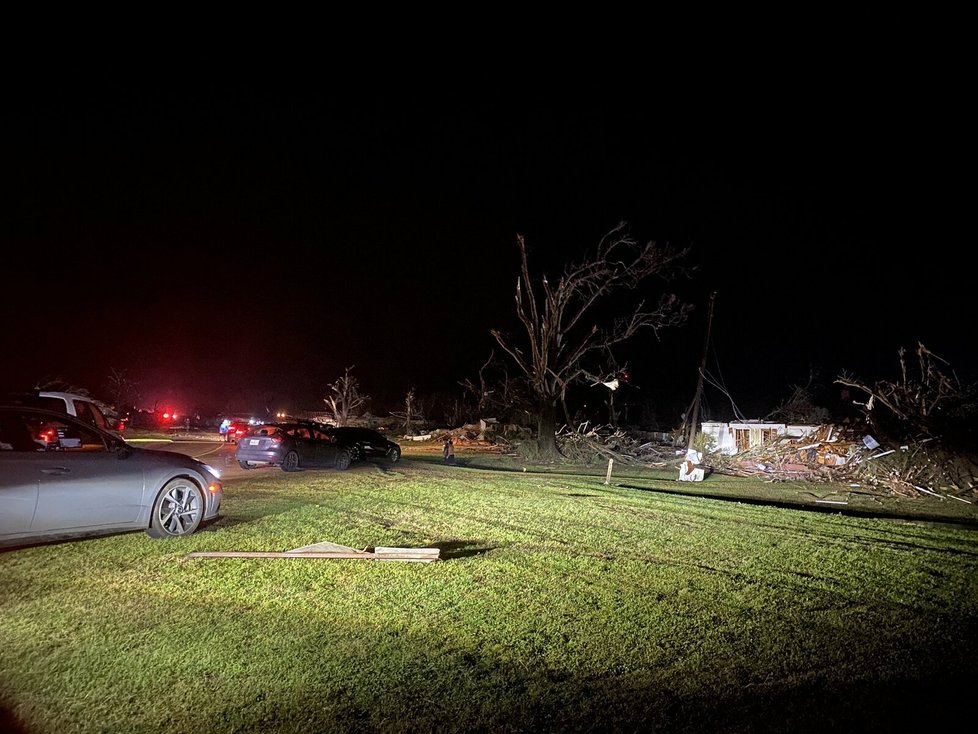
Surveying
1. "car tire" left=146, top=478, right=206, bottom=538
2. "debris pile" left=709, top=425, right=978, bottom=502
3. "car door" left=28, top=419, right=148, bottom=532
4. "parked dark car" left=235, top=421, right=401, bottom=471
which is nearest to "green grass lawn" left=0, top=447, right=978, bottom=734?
"car tire" left=146, top=478, right=206, bottom=538

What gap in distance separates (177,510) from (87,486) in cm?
105

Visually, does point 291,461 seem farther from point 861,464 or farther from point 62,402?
point 861,464

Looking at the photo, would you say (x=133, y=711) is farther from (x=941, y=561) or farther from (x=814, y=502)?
(x=814, y=502)

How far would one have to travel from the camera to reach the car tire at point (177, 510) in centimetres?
765

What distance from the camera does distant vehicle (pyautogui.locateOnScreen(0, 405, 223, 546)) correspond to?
263 inches

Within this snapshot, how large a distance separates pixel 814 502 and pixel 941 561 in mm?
7060

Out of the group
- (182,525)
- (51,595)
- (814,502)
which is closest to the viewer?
(51,595)

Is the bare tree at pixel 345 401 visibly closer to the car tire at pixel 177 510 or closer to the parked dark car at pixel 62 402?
the parked dark car at pixel 62 402

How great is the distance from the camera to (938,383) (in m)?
17.4

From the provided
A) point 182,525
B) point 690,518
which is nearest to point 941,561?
point 690,518

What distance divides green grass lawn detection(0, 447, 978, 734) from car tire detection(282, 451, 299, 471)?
29.4 ft

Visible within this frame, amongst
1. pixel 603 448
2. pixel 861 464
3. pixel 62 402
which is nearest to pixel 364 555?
pixel 62 402

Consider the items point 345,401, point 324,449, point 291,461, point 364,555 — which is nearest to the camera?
point 364,555

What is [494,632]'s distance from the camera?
479cm
